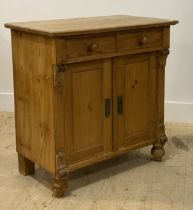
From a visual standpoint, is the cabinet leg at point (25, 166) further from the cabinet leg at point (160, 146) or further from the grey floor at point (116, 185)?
the cabinet leg at point (160, 146)

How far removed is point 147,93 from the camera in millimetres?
2783

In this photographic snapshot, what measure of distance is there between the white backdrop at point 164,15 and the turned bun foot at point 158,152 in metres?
0.83

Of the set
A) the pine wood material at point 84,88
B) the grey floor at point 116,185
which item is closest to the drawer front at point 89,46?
the pine wood material at point 84,88

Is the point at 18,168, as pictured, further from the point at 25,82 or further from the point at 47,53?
the point at 47,53

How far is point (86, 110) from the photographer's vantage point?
8.21 feet

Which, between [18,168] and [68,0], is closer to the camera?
[18,168]

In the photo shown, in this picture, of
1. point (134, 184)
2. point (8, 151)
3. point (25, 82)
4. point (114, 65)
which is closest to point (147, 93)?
point (114, 65)

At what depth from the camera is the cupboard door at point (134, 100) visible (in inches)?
103

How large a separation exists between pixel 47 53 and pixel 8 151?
1.04 meters

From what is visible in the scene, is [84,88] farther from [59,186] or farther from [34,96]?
[59,186]

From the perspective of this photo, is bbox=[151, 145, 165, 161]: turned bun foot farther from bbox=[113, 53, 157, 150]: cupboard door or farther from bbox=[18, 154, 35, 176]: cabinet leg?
bbox=[18, 154, 35, 176]: cabinet leg

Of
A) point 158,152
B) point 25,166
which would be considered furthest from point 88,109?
point 158,152

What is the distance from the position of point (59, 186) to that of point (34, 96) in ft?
1.57

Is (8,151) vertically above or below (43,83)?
below
